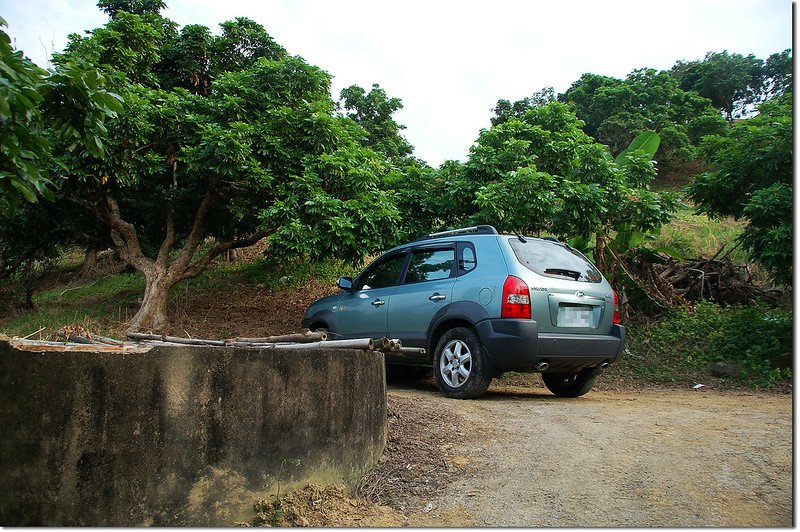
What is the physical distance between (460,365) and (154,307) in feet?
24.6

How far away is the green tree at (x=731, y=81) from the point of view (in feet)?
117

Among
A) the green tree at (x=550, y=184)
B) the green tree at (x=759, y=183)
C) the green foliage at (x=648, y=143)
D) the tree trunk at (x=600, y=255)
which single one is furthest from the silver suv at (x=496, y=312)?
the green foliage at (x=648, y=143)

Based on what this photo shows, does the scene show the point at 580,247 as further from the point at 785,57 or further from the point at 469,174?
the point at 785,57

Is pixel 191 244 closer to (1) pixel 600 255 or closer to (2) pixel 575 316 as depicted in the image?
(1) pixel 600 255

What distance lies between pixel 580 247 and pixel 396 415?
726 cm

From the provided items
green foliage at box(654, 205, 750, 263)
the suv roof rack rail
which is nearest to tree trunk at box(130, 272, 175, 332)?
the suv roof rack rail

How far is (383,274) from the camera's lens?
7.61 metres

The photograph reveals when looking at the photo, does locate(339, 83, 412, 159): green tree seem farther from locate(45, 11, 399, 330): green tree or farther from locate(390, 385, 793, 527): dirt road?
locate(390, 385, 793, 527): dirt road

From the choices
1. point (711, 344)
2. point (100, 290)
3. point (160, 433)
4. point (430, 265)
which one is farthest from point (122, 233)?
point (711, 344)

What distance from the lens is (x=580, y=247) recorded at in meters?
11.3

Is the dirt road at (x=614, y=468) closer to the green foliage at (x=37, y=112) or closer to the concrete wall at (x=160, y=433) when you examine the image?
the concrete wall at (x=160, y=433)

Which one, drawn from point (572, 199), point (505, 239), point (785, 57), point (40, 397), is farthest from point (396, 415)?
point (785, 57)

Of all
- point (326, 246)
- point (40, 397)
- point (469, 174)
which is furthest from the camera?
point (469, 174)

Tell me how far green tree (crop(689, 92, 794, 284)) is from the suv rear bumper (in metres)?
4.11
